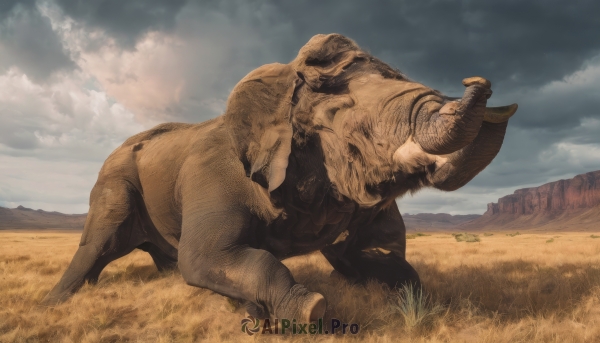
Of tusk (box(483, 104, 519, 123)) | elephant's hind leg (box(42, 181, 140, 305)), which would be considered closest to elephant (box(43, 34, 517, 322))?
tusk (box(483, 104, 519, 123))

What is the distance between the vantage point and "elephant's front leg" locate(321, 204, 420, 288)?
6027 mm

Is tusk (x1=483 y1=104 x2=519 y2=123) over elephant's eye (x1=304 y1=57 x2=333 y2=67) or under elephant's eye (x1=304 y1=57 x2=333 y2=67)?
under

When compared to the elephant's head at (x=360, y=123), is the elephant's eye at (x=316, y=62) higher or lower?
higher

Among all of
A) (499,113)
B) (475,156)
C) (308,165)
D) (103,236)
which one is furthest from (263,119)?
(103,236)

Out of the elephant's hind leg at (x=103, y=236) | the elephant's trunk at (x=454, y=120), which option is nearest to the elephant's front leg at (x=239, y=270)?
the elephant's trunk at (x=454, y=120)

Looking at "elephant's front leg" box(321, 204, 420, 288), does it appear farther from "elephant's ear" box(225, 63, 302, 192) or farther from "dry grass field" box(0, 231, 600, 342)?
"elephant's ear" box(225, 63, 302, 192)

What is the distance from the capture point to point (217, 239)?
460 centimetres

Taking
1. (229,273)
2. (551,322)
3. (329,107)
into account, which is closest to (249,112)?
(329,107)

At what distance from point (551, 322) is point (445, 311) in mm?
1077

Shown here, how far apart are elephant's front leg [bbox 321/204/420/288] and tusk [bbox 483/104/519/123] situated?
278cm

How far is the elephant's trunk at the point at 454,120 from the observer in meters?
2.87

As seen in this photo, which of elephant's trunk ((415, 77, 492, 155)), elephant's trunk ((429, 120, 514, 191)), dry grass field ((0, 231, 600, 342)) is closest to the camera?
elephant's trunk ((415, 77, 492, 155))

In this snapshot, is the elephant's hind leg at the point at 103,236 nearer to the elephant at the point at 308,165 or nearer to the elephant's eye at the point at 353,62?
the elephant at the point at 308,165

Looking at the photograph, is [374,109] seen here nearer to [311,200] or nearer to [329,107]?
[329,107]
